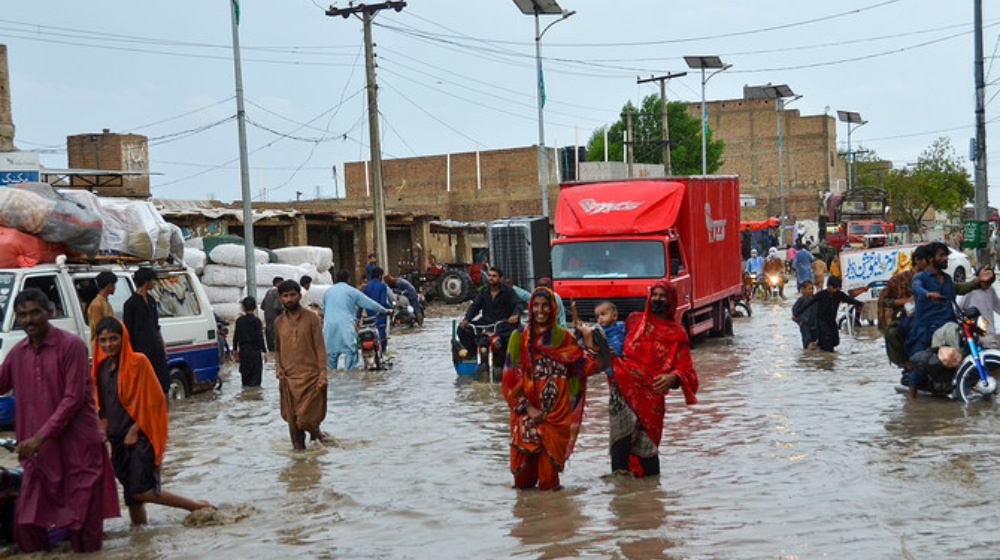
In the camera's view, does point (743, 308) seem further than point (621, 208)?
Yes

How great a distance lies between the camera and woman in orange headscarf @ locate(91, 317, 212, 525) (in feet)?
25.0

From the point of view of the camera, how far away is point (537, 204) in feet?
187

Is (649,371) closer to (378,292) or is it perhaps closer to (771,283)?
(378,292)

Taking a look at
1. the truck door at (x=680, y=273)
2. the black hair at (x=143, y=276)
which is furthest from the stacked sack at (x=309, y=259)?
the black hair at (x=143, y=276)

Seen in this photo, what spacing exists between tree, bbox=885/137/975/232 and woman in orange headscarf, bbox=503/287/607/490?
76.9 meters

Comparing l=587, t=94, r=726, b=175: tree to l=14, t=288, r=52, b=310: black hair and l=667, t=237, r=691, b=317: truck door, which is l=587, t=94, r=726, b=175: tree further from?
l=14, t=288, r=52, b=310: black hair

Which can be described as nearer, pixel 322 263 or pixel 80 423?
pixel 80 423

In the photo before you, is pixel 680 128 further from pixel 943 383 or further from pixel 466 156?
pixel 943 383

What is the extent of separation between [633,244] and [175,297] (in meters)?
8.04

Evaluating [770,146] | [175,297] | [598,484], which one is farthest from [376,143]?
[770,146]

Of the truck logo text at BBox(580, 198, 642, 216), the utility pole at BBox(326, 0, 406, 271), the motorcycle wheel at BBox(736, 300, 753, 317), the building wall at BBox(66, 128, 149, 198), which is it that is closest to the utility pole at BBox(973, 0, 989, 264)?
the motorcycle wheel at BBox(736, 300, 753, 317)

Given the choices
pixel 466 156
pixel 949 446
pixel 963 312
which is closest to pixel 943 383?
pixel 963 312

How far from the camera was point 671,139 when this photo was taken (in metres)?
76.4

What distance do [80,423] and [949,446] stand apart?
22.6ft
